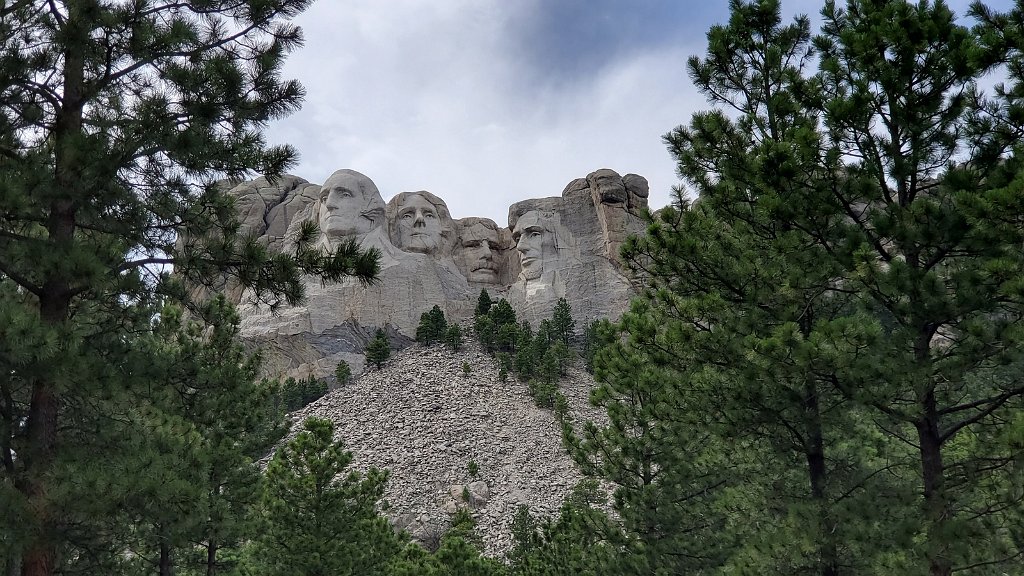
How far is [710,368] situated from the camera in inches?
327

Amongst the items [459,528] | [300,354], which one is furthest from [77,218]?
[300,354]

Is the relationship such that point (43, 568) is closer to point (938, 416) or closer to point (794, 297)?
point (794, 297)

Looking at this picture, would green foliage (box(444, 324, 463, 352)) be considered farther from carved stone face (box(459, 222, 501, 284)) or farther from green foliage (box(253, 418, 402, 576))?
green foliage (box(253, 418, 402, 576))

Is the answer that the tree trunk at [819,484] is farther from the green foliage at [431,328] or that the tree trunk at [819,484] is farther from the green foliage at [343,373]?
the green foliage at [431,328]

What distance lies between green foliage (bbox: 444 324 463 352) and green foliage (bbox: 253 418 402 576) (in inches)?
1338

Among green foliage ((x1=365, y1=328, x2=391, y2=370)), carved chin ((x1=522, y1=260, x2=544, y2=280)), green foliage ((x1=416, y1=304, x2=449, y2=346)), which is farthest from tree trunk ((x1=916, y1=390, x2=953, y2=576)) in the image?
Result: carved chin ((x1=522, y1=260, x2=544, y2=280))

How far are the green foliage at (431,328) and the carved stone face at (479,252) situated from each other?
24.2 ft

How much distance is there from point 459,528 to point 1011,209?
1002 inches

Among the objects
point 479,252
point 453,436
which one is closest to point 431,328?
point 479,252

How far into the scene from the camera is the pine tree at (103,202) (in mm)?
6398

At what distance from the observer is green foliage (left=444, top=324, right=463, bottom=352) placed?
51062 mm

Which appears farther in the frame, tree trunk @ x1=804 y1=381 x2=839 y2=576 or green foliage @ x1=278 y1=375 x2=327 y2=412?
green foliage @ x1=278 y1=375 x2=327 y2=412

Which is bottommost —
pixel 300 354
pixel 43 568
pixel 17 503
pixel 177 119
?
pixel 43 568

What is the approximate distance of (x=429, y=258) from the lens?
57.0 m
